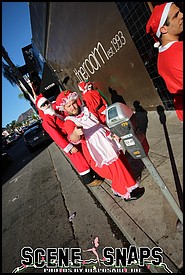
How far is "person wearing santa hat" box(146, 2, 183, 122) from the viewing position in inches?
68.6

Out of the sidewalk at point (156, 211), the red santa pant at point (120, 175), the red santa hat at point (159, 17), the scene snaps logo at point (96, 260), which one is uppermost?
the red santa hat at point (159, 17)

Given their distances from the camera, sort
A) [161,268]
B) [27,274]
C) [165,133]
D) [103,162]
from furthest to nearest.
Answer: [165,133], [27,274], [103,162], [161,268]

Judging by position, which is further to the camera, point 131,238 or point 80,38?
point 80,38

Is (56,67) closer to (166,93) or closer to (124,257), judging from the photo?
(166,93)

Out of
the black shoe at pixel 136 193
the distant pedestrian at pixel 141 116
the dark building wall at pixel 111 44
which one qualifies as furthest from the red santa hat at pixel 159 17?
the distant pedestrian at pixel 141 116

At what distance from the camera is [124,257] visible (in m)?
2.41

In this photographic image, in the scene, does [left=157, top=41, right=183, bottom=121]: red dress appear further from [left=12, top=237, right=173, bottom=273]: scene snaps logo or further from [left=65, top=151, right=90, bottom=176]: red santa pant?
[left=65, top=151, right=90, bottom=176]: red santa pant

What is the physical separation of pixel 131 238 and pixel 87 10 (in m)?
5.61

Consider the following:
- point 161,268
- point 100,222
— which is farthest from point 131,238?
point 100,222

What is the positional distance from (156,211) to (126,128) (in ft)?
4.93

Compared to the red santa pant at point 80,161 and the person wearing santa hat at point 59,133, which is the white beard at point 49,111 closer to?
the person wearing santa hat at point 59,133

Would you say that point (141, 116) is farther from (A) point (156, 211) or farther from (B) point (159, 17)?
(B) point (159, 17)

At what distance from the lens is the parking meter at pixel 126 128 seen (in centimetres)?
162

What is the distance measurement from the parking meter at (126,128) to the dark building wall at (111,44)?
3082 millimetres
